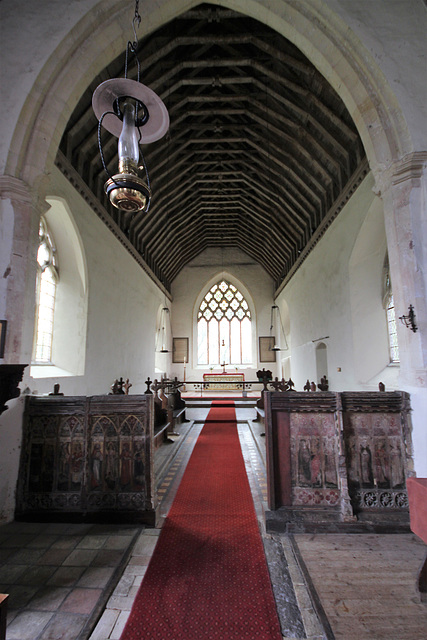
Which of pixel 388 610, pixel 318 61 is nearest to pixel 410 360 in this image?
pixel 388 610

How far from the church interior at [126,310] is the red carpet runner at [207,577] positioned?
0.11 feet

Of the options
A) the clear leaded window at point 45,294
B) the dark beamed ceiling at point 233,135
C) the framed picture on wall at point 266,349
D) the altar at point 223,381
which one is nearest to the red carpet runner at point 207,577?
the clear leaded window at point 45,294

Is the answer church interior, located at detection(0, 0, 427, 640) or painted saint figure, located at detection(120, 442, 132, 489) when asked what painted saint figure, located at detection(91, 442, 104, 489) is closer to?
church interior, located at detection(0, 0, 427, 640)

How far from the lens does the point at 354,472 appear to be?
242cm

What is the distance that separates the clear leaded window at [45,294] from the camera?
4730 millimetres

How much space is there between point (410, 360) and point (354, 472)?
1.04 meters

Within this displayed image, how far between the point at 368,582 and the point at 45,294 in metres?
5.12

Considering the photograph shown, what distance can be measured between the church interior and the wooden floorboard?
13 millimetres

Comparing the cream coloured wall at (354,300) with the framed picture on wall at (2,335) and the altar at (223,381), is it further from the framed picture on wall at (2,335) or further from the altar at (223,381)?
the altar at (223,381)

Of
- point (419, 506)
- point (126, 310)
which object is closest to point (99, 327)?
point (126, 310)

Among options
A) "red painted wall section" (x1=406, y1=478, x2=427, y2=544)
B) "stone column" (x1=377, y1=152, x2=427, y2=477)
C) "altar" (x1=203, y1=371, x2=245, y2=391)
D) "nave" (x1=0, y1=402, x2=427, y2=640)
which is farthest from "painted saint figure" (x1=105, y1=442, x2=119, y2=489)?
"altar" (x1=203, y1=371, x2=245, y2=391)

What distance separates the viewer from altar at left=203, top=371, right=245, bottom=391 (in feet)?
37.8

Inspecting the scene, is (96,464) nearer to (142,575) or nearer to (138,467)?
(138,467)

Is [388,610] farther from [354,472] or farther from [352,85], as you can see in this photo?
[352,85]
